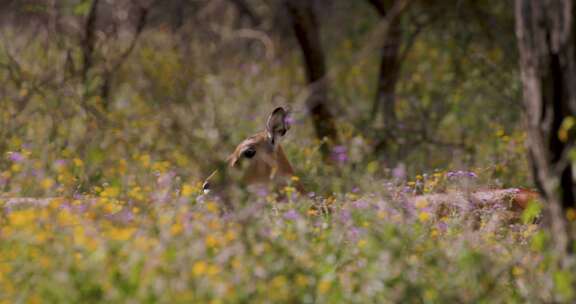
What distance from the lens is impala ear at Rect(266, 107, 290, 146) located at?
9.35 metres

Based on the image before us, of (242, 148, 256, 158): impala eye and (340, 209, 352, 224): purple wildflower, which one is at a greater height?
(242, 148, 256, 158): impala eye

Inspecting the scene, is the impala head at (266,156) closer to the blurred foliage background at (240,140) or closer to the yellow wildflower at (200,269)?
the blurred foliage background at (240,140)

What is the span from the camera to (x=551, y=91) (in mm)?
5117

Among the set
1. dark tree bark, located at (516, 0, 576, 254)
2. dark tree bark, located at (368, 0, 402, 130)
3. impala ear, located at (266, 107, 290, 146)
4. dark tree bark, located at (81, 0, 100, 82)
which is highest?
dark tree bark, located at (81, 0, 100, 82)

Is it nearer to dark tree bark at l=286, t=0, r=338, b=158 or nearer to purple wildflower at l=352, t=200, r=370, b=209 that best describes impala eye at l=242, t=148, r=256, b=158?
dark tree bark at l=286, t=0, r=338, b=158

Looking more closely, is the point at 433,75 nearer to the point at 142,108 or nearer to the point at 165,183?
the point at 142,108

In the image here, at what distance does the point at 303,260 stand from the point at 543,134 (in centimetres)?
130

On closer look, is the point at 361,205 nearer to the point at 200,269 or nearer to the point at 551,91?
the point at 551,91

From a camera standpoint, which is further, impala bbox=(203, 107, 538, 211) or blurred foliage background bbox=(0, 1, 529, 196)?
blurred foliage background bbox=(0, 1, 529, 196)

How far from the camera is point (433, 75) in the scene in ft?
51.7

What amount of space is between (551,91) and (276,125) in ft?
14.9

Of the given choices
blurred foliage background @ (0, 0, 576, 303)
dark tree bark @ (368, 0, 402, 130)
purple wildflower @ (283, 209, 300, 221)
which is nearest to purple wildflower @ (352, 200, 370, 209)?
blurred foliage background @ (0, 0, 576, 303)

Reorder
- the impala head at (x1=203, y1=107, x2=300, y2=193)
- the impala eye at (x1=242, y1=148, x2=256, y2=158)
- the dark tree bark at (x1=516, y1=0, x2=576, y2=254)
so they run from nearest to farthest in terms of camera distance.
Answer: the dark tree bark at (x1=516, y1=0, x2=576, y2=254) < the impala head at (x1=203, y1=107, x2=300, y2=193) < the impala eye at (x1=242, y1=148, x2=256, y2=158)

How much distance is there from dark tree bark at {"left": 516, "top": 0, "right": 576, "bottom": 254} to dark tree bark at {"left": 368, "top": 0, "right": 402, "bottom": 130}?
22.7 feet
